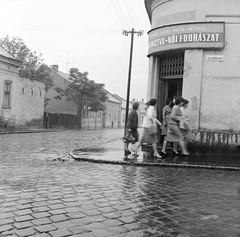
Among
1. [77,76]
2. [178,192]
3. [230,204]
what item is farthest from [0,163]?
[77,76]

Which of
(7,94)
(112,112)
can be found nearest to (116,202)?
(7,94)

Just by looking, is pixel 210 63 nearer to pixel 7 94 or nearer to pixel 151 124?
→ pixel 151 124

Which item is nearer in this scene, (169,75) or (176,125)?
(176,125)

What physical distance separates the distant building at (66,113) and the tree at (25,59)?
4.97 meters

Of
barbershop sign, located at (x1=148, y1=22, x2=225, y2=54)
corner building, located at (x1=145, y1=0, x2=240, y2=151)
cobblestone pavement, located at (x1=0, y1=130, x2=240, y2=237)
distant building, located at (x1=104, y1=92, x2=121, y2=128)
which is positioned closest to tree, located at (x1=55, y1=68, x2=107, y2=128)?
distant building, located at (x1=104, y1=92, x2=121, y2=128)

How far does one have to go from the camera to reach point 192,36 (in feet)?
38.3

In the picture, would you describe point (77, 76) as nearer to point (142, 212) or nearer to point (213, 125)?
point (213, 125)

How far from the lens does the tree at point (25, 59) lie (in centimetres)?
4097

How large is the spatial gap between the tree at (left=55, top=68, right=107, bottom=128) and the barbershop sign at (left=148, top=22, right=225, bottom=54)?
3175cm

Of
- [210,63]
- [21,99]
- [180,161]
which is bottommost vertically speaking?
[180,161]

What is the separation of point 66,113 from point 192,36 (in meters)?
39.4

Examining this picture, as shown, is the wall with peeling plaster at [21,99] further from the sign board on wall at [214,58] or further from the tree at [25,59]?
the sign board on wall at [214,58]

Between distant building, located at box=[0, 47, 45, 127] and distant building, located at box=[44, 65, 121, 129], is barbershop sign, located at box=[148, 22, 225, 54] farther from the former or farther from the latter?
distant building, located at box=[44, 65, 121, 129]

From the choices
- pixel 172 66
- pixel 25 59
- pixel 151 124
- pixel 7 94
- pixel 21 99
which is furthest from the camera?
pixel 25 59
